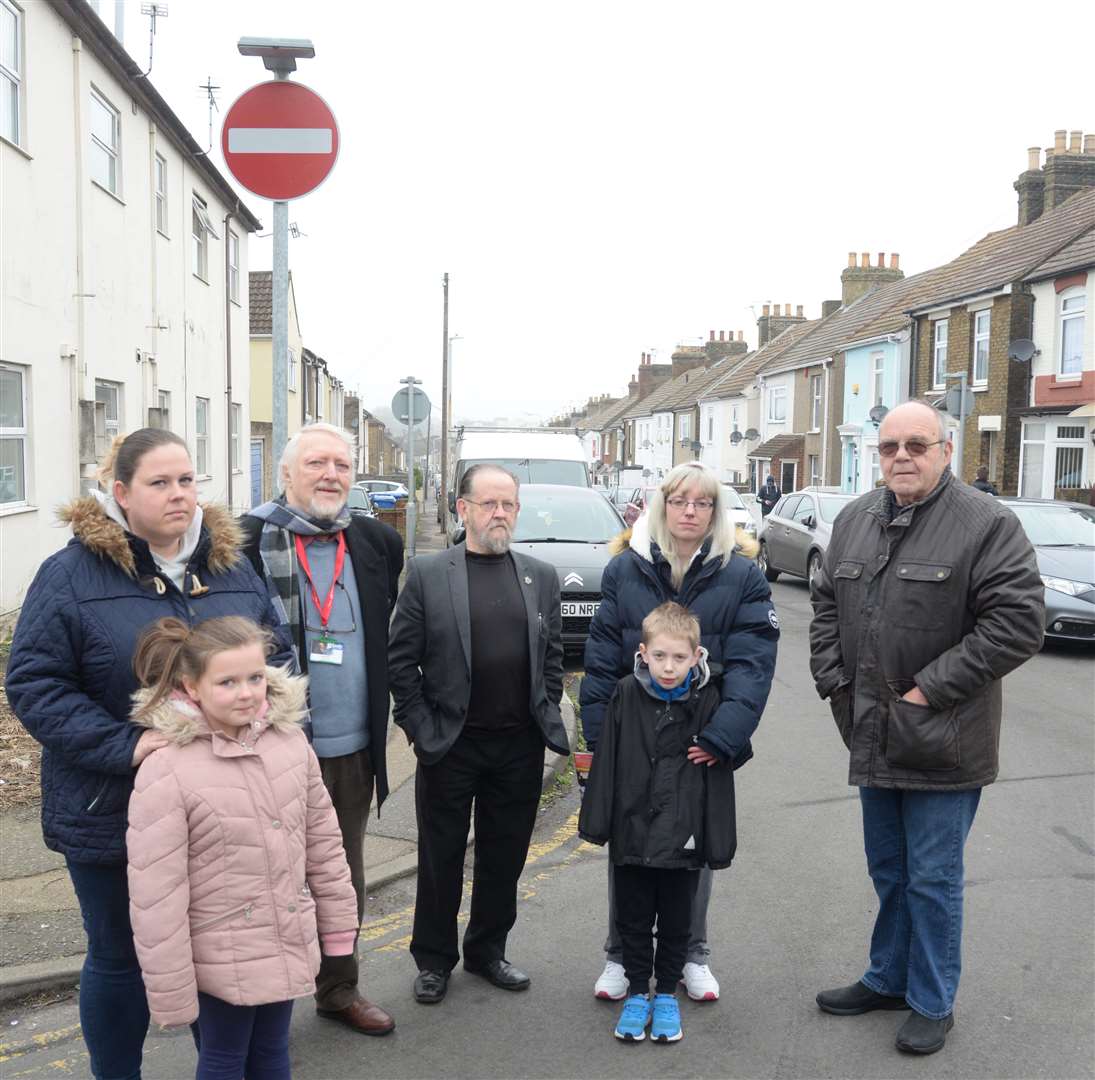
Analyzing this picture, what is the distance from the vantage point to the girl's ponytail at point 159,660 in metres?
2.87

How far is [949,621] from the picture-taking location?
3.66 metres

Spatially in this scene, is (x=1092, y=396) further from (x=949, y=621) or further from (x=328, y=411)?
(x=328, y=411)

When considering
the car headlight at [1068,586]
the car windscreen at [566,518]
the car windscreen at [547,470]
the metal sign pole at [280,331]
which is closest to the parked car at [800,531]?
the car windscreen at [547,470]

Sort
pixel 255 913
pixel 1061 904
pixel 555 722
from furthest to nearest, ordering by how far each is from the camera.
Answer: pixel 1061 904
pixel 555 722
pixel 255 913

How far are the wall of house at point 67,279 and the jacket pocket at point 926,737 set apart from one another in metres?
8.71

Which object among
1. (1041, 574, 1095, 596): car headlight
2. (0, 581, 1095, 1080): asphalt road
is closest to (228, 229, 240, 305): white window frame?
(1041, 574, 1095, 596): car headlight

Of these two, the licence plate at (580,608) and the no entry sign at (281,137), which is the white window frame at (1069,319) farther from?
the no entry sign at (281,137)

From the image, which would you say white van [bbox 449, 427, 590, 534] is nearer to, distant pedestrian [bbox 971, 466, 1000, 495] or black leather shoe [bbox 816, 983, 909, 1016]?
distant pedestrian [bbox 971, 466, 1000, 495]

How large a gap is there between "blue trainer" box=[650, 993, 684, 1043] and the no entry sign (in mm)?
3681

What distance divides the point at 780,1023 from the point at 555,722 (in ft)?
4.32

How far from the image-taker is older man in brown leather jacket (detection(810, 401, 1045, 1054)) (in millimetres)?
3584

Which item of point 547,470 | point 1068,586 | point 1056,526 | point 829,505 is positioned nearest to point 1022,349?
point 829,505

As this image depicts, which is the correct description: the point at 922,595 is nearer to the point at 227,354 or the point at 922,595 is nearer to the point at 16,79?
the point at 16,79

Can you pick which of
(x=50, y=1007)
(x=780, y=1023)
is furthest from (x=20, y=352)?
(x=780, y=1023)
